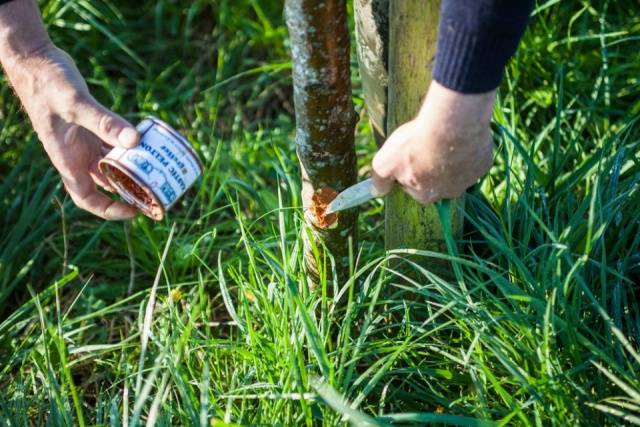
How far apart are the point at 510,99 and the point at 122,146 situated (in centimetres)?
127

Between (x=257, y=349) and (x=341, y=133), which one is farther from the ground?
(x=341, y=133)

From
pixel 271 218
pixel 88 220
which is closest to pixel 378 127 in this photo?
pixel 271 218

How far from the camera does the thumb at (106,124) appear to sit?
4.90 ft

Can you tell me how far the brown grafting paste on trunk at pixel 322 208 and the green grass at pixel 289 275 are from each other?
67mm

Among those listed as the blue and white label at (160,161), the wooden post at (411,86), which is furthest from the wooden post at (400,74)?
the blue and white label at (160,161)

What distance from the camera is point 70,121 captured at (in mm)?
1562

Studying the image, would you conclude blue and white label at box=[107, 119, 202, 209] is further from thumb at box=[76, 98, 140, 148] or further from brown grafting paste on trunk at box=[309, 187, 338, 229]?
brown grafting paste on trunk at box=[309, 187, 338, 229]

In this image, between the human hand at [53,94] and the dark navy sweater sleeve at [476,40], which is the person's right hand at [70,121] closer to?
the human hand at [53,94]

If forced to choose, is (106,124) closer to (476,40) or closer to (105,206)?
(105,206)

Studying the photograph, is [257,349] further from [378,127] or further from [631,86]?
[631,86]

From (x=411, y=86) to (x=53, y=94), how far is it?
2.50 ft

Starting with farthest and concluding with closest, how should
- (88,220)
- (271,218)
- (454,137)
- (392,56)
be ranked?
(88,220) < (271,218) < (392,56) < (454,137)

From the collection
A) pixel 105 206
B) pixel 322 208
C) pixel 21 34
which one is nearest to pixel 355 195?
pixel 322 208

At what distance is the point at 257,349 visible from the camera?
1607 millimetres
